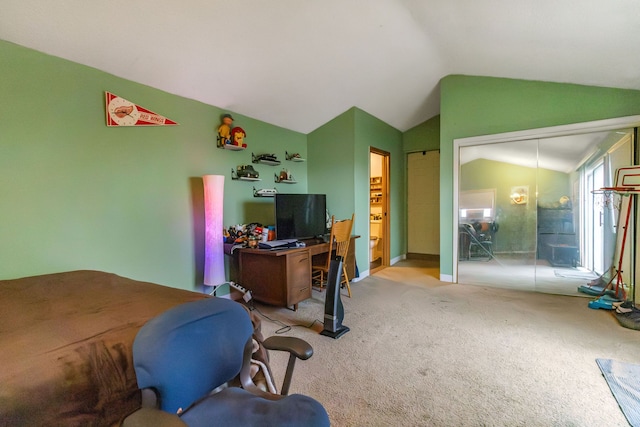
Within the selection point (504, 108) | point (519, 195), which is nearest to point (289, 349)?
point (519, 195)

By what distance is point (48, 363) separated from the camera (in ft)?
3.12

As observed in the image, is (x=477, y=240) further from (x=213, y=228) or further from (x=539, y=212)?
(x=213, y=228)

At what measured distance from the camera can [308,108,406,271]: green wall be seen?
4.36m

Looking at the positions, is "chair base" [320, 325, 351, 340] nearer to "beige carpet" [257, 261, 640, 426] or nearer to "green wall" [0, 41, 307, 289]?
"beige carpet" [257, 261, 640, 426]

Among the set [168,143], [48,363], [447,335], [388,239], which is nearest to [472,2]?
[447,335]

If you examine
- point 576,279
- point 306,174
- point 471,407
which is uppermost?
point 306,174

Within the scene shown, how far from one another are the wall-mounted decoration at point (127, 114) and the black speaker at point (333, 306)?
7.27 feet

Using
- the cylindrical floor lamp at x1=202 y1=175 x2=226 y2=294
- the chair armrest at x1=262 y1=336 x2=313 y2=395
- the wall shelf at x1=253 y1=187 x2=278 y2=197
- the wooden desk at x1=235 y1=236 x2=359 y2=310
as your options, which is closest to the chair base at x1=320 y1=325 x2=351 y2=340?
the wooden desk at x1=235 y1=236 x2=359 y2=310

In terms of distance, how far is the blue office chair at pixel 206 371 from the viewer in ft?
3.06

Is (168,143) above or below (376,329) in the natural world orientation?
above

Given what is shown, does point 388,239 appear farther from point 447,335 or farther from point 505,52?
point 505,52

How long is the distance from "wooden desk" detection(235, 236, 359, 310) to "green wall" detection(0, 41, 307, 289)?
1.74 feet

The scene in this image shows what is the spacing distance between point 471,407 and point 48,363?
202 cm

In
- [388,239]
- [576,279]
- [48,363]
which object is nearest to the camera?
[48,363]
